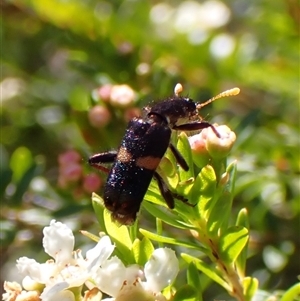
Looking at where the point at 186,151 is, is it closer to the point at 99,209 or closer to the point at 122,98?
the point at 99,209

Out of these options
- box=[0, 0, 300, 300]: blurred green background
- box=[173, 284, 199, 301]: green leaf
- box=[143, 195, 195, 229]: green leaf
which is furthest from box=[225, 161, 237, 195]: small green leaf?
box=[0, 0, 300, 300]: blurred green background

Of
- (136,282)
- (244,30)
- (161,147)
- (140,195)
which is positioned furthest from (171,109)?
(244,30)

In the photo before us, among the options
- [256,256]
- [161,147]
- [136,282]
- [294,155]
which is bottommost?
[256,256]

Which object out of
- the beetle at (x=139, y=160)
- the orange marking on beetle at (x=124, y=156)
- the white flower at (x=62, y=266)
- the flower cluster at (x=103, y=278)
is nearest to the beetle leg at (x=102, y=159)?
the beetle at (x=139, y=160)

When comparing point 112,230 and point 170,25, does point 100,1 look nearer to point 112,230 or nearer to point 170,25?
point 170,25

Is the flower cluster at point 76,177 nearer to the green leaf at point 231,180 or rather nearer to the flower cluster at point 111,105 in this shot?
the flower cluster at point 111,105

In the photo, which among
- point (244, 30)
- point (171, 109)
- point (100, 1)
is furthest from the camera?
point (244, 30)

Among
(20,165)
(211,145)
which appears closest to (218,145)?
(211,145)
